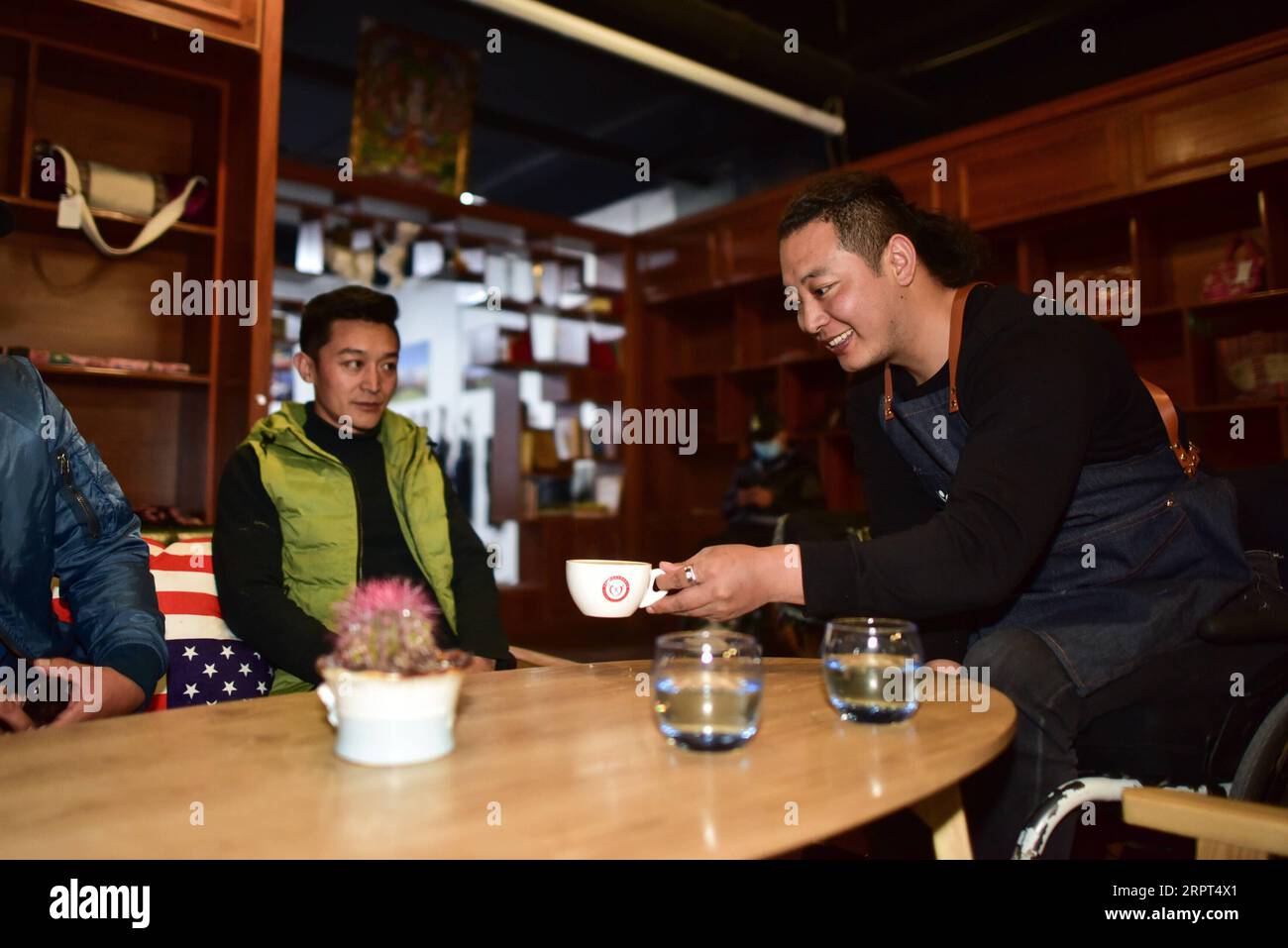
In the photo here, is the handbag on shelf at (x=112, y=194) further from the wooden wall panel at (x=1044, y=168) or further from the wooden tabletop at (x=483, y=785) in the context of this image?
the wooden wall panel at (x=1044, y=168)

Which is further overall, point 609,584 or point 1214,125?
point 1214,125

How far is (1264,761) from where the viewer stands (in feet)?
4.01

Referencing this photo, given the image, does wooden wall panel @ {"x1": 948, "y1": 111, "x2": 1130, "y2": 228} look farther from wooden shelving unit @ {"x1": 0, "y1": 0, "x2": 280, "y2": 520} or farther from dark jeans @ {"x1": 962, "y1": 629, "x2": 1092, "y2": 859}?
dark jeans @ {"x1": 962, "y1": 629, "x2": 1092, "y2": 859}

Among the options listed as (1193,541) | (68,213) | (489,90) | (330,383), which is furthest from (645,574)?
(489,90)

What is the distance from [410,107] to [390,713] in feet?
16.1

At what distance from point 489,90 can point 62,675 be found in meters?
5.83

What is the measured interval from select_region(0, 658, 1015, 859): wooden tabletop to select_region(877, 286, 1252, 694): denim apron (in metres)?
0.44

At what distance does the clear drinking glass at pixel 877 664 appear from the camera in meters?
0.97

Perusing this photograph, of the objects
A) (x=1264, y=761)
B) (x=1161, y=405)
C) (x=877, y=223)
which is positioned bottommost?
(x=1264, y=761)

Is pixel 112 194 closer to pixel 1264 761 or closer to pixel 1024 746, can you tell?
pixel 1024 746

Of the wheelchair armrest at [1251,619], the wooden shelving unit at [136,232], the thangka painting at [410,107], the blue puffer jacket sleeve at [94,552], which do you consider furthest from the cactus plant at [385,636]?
the thangka painting at [410,107]

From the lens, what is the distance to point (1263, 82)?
12.6ft

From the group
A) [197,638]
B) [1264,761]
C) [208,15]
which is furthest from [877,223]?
[208,15]

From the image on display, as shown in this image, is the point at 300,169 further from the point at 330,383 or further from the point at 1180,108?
the point at 1180,108
